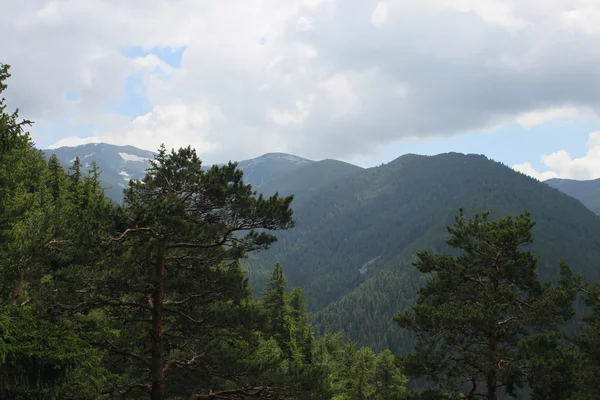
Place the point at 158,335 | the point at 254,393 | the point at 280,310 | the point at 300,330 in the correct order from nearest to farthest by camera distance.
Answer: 1. the point at 158,335
2. the point at 254,393
3. the point at 280,310
4. the point at 300,330

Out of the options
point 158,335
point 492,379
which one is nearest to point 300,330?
point 492,379

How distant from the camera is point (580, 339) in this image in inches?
856

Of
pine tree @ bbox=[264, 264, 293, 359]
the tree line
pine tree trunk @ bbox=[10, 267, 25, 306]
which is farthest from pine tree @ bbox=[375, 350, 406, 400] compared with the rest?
pine tree trunk @ bbox=[10, 267, 25, 306]

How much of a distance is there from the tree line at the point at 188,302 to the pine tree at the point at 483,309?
0.23 ft

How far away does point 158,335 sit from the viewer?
12289mm

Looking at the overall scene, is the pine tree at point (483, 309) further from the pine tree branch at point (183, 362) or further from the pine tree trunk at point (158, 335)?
the pine tree trunk at point (158, 335)

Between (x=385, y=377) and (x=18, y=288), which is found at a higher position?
(x=18, y=288)

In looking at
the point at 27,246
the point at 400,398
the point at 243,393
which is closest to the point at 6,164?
the point at 27,246

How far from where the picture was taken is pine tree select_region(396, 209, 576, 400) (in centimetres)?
1630

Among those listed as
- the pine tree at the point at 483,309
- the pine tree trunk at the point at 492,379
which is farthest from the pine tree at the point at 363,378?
the pine tree trunk at the point at 492,379

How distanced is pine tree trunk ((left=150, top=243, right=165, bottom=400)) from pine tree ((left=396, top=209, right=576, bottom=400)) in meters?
10.5

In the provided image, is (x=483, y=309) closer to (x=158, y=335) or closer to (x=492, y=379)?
(x=492, y=379)

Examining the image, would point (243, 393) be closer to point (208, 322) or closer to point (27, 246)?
point (208, 322)

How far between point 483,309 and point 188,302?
1125cm
